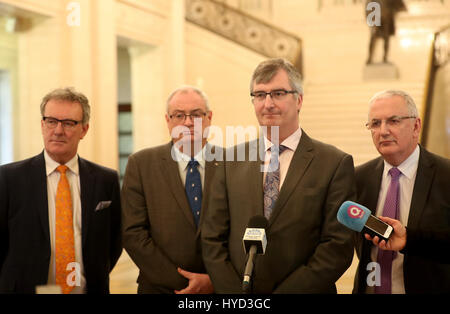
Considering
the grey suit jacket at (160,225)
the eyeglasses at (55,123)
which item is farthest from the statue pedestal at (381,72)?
the eyeglasses at (55,123)

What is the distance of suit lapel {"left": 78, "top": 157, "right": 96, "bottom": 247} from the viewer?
8.66 ft

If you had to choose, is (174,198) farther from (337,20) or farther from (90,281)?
(337,20)

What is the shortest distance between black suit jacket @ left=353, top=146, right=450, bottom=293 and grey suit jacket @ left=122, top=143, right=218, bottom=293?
89 centimetres

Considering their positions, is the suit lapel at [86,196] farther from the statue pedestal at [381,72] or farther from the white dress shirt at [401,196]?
the statue pedestal at [381,72]

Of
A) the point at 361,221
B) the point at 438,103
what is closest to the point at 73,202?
the point at 361,221

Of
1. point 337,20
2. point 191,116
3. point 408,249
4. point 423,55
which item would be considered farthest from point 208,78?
point 408,249

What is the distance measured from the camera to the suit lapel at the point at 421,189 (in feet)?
8.04

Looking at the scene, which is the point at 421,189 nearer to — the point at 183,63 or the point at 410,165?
the point at 410,165

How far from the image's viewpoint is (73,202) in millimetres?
2686

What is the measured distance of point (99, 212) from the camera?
2.71 m

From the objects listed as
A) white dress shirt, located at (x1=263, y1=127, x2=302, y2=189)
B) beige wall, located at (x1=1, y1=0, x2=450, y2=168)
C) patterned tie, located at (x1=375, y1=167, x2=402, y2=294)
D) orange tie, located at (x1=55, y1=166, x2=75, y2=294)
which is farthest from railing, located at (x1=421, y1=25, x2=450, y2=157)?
orange tie, located at (x1=55, y1=166, x2=75, y2=294)

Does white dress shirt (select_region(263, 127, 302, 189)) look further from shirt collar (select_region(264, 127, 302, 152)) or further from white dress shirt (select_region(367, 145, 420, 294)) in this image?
white dress shirt (select_region(367, 145, 420, 294))

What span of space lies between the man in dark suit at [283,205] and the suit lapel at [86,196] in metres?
0.63

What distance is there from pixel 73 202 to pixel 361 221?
1470mm
